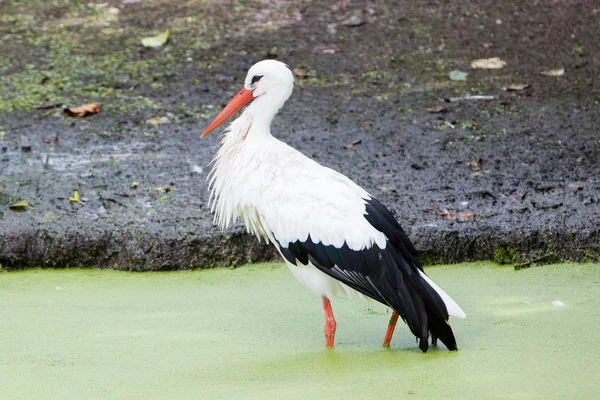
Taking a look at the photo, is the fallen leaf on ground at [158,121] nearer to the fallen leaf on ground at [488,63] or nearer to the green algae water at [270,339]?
the green algae water at [270,339]

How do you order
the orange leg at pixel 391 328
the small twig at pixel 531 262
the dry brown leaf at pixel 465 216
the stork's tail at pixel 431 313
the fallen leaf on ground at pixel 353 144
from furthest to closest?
the fallen leaf on ground at pixel 353 144, the dry brown leaf at pixel 465 216, the small twig at pixel 531 262, the orange leg at pixel 391 328, the stork's tail at pixel 431 313

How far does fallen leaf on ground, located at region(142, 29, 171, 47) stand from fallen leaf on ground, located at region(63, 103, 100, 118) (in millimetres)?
1336

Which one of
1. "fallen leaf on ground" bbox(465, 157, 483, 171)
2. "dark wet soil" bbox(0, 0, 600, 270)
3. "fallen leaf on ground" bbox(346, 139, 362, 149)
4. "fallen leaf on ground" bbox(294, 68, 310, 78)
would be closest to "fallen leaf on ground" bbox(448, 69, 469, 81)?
"dark wet soil" bbox(0, 0, 600, 270)

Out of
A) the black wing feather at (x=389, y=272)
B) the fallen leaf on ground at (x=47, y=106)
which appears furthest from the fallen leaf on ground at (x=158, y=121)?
the black wing feather at (x=389, y=272)

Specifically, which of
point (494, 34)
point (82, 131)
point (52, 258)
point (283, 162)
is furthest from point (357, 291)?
point (494, 34)

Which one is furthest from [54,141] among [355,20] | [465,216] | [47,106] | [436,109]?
[355,20]

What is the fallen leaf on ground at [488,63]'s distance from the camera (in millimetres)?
8258

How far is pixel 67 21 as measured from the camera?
9109 millimetres

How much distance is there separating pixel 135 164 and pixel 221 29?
274 cm

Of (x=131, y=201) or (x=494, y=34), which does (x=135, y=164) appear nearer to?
(x=131, y=201)

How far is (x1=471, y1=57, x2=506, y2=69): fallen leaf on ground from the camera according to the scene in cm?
826

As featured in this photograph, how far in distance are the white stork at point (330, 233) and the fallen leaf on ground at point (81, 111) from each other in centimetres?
284

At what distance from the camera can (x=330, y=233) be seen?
450cm

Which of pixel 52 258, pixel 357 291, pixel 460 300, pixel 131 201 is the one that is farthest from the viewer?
pixel 131 201
